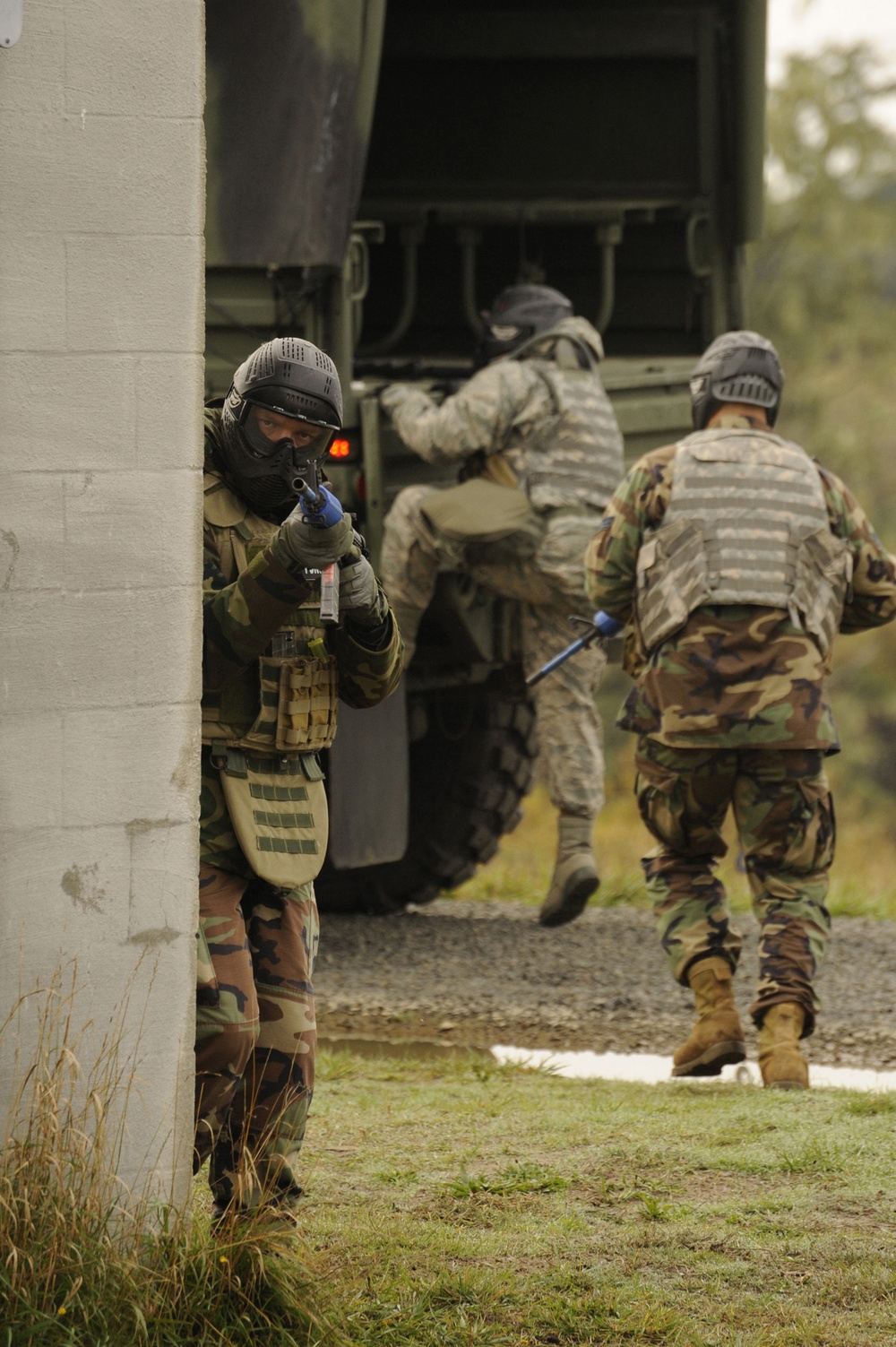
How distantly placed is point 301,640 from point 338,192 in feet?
9.21

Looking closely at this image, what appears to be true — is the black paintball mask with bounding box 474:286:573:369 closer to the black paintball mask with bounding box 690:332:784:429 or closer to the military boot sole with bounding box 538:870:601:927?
the black paintball mask with bounding box 690:332:784:429

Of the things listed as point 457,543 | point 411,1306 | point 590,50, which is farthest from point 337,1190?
point 590,50

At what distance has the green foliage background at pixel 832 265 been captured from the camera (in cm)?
1892

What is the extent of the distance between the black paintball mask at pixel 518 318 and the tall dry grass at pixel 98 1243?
4.43m

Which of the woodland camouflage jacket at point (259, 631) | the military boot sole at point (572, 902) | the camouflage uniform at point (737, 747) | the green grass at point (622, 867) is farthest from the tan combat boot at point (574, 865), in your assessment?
the woodland camouflage jacket at point (259, 631)

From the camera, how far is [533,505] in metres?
6.84

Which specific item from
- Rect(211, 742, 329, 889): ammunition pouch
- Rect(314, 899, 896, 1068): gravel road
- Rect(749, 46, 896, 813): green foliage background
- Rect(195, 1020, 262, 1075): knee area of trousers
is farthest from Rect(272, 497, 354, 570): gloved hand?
Rect(749, 46, 896, 813): green foliage background

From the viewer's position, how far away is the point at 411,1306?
3057 millimetres

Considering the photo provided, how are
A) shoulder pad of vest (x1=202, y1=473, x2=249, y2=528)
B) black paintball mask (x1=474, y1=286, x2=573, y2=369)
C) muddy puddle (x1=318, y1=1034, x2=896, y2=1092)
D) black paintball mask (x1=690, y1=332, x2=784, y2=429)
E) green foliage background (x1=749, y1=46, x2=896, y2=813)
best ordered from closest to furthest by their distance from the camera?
shoulder pad of vest (x1=202, y1=473, x2=249, y2=528), muddy puddle (x1=318, y1=1034, x2=896, y2=1092), black paintball mask (x1=690, y1=332, x2=784, y2=429), black paintball mask (x1=474, y1=286, x2=573, y2=369), green foliage background (x1=749, y1=46, x2=896, y2=813)

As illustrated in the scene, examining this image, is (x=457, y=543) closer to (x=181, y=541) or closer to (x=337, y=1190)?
(x=337, y=1190)

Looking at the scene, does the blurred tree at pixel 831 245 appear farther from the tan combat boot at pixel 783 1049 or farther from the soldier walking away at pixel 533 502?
the tan combat boot at pixel 783 1049

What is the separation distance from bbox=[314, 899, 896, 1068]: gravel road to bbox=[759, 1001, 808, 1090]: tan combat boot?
0.52 m

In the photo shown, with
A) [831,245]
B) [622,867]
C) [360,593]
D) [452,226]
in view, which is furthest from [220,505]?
[831,245]

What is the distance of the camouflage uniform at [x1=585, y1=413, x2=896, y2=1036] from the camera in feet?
16.4
